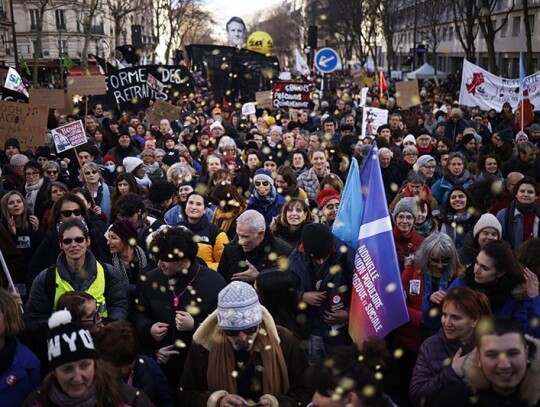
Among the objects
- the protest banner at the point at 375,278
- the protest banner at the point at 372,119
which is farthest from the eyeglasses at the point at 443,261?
the protest banner at the point at 372,119

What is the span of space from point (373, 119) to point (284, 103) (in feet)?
8.91

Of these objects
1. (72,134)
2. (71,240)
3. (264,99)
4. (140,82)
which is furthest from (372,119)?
(71,240)

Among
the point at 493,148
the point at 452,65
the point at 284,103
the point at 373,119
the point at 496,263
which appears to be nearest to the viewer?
the point at 496,263

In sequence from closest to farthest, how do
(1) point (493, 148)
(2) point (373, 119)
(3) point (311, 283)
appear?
1. (3) point (311, 283)
2. (1) point (493, 148)
3. (2) point (373, 119)

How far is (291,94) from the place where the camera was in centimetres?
1441

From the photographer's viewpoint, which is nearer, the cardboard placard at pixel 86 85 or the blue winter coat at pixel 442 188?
the blue winter coat at pixel 442 188

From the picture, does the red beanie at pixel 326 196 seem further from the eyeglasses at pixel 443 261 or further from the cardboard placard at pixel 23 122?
the cardboard placard at pixel 23 122

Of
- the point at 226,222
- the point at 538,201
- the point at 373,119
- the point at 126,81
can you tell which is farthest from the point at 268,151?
the point at 126,81

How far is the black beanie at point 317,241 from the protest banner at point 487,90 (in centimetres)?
1115

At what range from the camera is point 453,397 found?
278 cm

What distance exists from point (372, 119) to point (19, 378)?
10.3m

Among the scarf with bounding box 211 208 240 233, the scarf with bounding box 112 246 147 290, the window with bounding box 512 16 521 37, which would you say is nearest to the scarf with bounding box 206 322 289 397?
the scarf with bounding box 112 246 147 290

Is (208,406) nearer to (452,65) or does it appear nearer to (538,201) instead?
(538,201)

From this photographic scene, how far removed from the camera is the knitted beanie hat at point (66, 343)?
9.36 feet
